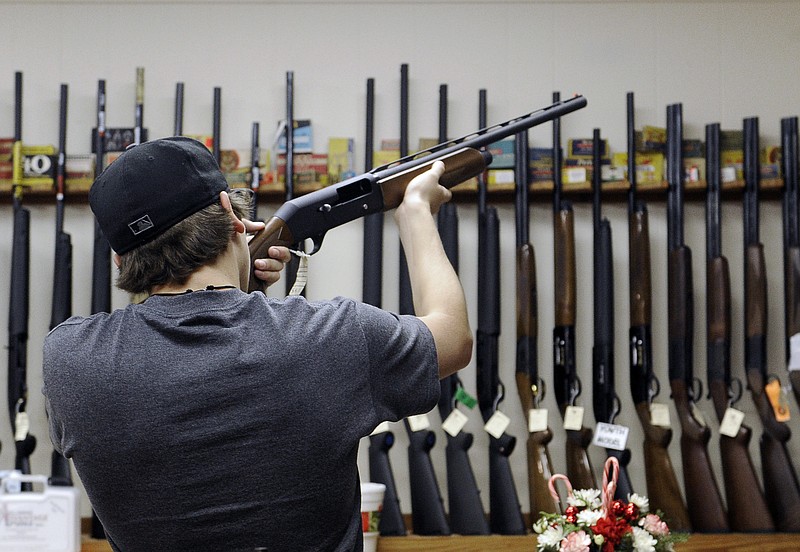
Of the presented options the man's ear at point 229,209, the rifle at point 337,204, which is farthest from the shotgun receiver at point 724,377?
the man's ear at point 229,209

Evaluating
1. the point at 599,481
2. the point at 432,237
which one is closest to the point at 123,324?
the point at 432,237

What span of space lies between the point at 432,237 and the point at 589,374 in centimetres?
295

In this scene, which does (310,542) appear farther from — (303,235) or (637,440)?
(637,440)

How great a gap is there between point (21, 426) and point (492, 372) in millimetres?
1927

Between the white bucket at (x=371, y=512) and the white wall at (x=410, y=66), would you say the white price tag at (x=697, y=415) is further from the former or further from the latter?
the white bucket at (x=371, y=512)

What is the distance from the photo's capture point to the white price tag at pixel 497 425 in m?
3.81

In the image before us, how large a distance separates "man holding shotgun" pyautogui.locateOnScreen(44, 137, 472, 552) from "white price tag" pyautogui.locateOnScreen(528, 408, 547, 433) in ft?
8.74

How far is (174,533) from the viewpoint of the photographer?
3.68 feet

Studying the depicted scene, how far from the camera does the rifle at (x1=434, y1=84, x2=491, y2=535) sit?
3631 mm

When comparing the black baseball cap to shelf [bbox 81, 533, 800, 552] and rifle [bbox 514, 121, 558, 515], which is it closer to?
shelf [bbox 81, 533, 800, 552]

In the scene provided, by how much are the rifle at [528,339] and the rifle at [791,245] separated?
0.99 metres

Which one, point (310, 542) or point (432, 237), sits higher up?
point (432, 237)

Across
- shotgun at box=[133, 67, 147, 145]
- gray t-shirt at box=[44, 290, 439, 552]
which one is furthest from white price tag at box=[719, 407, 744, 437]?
gray t-shirt at box=[44, 290, 439, 552]

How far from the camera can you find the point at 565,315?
396cm
